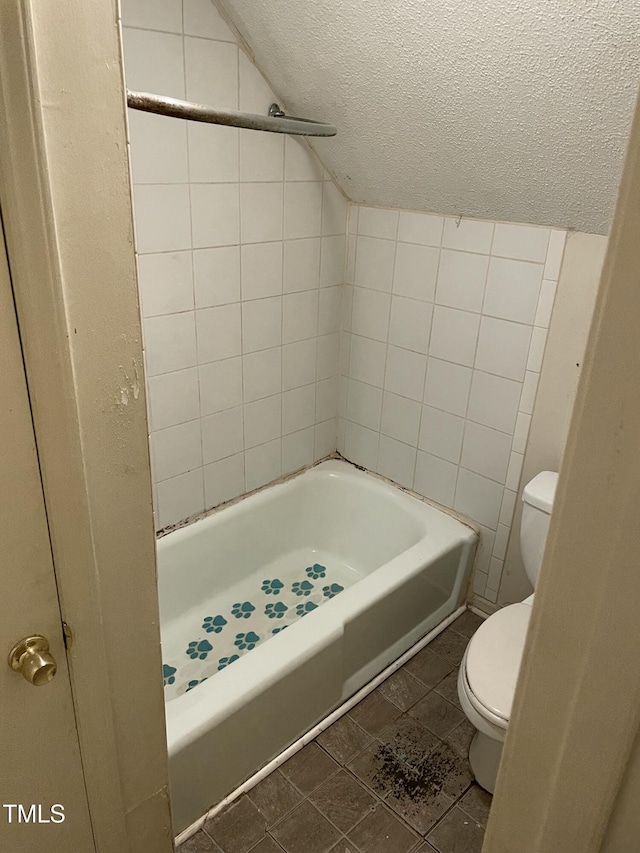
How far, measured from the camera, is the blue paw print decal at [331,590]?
2.33m

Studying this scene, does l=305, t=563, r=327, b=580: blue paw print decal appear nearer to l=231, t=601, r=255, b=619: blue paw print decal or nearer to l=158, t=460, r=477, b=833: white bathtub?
l=158, t=460, r=477, b=833: white bathtub

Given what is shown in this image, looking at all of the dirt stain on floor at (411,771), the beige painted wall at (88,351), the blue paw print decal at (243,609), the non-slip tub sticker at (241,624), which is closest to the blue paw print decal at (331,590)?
the non-slip tub sticker at (241,624)

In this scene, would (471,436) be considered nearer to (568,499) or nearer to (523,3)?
(523,3)

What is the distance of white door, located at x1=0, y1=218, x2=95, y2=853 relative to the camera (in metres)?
0.74

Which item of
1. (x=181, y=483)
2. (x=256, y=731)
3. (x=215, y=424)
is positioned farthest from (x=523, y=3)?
(x=256, y=731)

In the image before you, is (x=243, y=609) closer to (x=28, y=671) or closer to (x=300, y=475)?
(x=300, y=475)

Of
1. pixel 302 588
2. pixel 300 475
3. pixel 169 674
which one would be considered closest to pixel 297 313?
pixel 300 475

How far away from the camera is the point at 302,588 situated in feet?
7.72

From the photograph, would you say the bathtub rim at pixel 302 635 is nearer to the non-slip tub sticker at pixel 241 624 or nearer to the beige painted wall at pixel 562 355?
the non-slip tub sticker at pixel 241 624

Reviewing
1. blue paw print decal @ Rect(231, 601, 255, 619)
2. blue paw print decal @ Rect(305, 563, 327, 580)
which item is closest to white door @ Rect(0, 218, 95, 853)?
blue paw print decal @ Rect(231, 601, 255, 619)

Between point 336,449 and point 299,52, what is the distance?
152 centimetres

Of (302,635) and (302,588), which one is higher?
(302,635)

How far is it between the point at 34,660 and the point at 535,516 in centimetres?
147

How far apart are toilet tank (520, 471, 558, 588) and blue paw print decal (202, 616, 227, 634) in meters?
1.06
